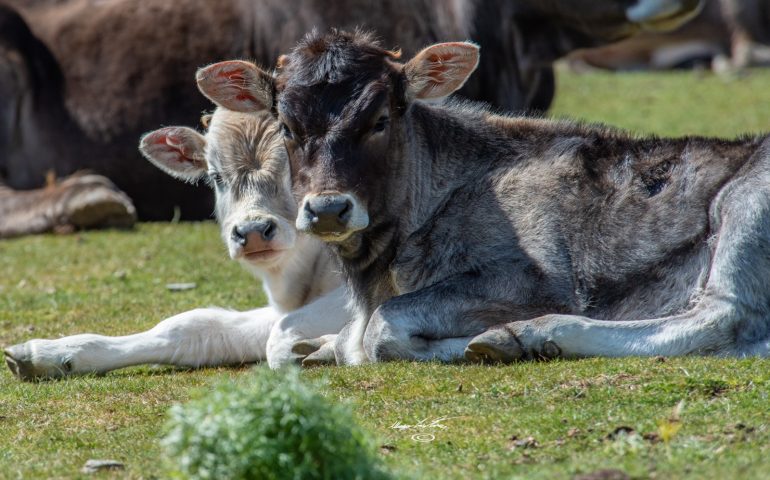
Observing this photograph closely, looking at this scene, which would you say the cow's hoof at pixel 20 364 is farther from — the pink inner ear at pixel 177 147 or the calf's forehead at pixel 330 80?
the calf's forehead at pixel 330 80

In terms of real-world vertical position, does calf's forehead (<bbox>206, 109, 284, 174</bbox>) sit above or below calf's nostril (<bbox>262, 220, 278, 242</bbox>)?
above

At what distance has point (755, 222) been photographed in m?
7.64

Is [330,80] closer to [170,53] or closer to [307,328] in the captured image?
[307,328]

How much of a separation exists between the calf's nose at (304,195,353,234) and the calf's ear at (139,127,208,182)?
208cm

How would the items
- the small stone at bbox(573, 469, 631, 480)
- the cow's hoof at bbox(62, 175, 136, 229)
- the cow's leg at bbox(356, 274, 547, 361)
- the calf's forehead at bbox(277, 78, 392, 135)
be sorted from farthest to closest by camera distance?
the cow's hoof at bbox(62, 175, 136, 229)
the calf's forehead at bbox(277, 78, 392, 135)
the cow's leg at bbox(356, 274, 547, 361)
the small stone at bbox(573, 469, 631, 480)

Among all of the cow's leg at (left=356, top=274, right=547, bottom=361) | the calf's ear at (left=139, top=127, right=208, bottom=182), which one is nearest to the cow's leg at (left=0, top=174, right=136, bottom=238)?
the calf's ear at (left=139, top=127, right=208, bottom=182)

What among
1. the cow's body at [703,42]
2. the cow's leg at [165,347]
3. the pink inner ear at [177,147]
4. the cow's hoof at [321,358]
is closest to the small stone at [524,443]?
the cow's hoof at [321,358]

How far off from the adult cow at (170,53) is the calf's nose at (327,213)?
7208 mm

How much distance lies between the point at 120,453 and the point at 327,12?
30.4 feet

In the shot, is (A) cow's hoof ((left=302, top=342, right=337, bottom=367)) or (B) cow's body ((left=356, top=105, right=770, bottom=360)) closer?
(B) cow's body ((left=356, top=105, right=770, bottom=360))

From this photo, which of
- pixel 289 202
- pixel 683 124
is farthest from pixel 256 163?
pixel 683 124

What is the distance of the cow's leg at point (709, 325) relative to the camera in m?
7.47

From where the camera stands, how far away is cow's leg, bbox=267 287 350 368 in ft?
27.6

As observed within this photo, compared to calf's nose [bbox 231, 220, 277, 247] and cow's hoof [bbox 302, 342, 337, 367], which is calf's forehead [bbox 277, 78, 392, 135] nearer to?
calf's nose [bbox 231, 220, 277, 247]
